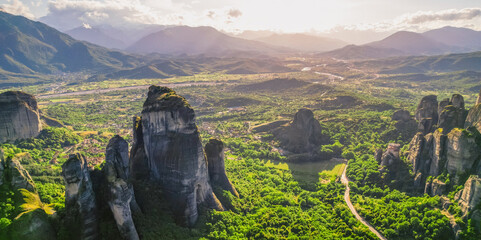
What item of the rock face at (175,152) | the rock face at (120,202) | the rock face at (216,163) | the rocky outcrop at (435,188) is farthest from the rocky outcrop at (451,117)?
the rock face at (120,202)

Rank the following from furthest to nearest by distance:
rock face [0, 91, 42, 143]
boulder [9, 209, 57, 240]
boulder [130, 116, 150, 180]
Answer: rock face [0, 91, 42, 143] → boulder [130, 116, 150, 180] → boulder [9, 209, 57, 240]

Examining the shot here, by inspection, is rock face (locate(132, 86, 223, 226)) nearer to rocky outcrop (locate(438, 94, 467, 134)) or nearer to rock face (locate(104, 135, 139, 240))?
rock face (locate(104, 135, 139, 240))

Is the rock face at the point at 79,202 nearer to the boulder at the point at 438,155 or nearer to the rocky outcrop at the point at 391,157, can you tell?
the boulder at the point at 438,155

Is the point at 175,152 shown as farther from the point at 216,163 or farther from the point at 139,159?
the point at 216,163

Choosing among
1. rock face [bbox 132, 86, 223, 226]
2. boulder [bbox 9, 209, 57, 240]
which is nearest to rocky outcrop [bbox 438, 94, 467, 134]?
rock face [bbox 132, 86, 223, 226]

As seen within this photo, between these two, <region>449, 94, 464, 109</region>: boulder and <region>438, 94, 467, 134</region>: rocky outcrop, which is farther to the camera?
<region>449, 94, 464, 109</region>: boulder
